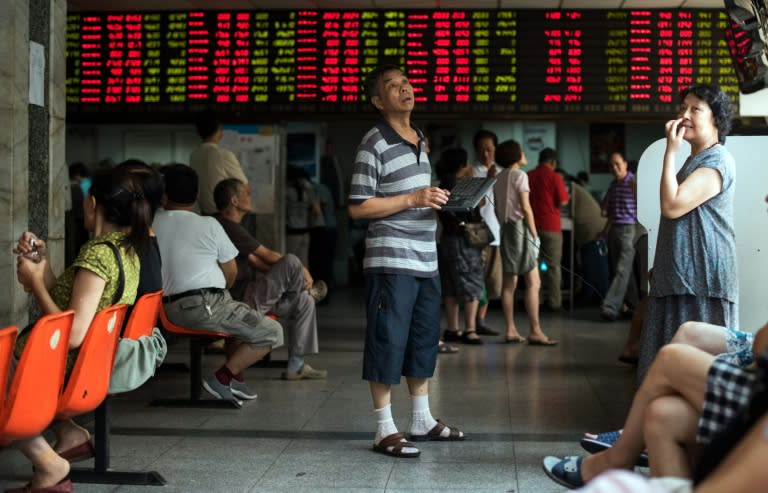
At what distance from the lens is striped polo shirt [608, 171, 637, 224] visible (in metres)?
10.3

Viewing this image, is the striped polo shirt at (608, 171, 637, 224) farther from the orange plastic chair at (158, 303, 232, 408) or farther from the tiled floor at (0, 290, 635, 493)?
the orange plastic chair at (158, 303, 232, 408)

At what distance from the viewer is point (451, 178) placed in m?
7.74

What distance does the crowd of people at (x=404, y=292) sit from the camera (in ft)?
9.86

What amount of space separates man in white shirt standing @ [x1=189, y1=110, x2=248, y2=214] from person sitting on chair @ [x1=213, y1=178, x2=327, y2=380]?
3.92 feet

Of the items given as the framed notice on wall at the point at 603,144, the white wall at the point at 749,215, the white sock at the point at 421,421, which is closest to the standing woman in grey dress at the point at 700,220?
the white wall at the point at 749,215

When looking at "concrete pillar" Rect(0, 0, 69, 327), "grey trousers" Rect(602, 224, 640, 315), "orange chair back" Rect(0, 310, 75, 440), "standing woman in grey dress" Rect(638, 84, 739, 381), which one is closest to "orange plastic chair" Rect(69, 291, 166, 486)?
"orange chair back" Rect(0, 310, 75, 440)

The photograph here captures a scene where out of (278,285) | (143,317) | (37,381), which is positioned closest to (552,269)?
(278,285)

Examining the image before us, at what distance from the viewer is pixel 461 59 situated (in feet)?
29.5

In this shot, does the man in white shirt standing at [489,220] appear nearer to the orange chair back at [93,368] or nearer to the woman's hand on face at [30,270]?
the orange chair back at [93,368]

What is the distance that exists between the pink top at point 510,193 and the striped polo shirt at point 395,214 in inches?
146

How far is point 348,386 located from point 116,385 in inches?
97.2

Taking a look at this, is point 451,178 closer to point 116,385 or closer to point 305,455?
point 305,455

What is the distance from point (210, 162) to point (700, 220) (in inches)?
175

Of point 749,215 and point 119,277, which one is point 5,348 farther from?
point 749,215
